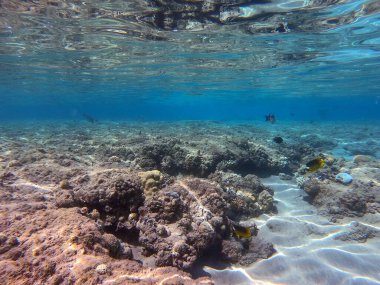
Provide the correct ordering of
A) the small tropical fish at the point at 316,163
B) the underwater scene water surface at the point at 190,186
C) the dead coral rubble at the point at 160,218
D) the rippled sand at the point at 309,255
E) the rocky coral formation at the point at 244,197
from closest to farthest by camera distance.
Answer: the underwater scene water surface at the point at 190,186, the dead coral rubble at the point at 160,218, the rippled sand at the point at 309,255, the small tropical fish at the point at 316,163, the rocky coral formation at the point at 244,197

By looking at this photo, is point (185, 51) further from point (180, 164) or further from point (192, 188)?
point (192, 188)

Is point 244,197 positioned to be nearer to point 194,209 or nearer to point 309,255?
point 309,255

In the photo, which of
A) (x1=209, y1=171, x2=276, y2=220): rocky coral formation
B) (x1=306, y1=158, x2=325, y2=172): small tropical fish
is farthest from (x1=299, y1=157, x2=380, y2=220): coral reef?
(x1=306, y1=158, x2=325, y2=172): small tropical fish

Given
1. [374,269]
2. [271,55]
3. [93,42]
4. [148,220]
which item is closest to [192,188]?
[148,220]

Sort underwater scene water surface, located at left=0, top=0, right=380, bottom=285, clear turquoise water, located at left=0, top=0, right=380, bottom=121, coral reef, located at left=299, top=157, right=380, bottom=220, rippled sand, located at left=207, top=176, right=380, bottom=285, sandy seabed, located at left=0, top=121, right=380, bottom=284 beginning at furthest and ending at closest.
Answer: clear turquoise water, located at left=0, top=0, right=380, bottom=121, coral reef, located at left=299, top=157, right=380, bottom=220, rippled sand, located at left=207, top=176, right=380, bottom=285, underwater scene water surface, located at left=0, top=0, right=380, bottom=285, sandy seabed, located at left=0, top=121, right=380, bottom=284

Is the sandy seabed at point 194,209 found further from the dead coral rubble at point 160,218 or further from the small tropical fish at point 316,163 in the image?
the small tropical fish at point 316,163

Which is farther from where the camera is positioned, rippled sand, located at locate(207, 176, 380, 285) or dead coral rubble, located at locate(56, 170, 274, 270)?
rippled sand, located at locate(207, 176, 380, 285)

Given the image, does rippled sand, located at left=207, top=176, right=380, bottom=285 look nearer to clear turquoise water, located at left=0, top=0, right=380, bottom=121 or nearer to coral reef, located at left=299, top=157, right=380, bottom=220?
coral reef, located at left=299, top=157, right=380, bottom=220

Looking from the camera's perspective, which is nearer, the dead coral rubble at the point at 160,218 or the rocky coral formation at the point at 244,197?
the dead coral rubble at the point at 160,218

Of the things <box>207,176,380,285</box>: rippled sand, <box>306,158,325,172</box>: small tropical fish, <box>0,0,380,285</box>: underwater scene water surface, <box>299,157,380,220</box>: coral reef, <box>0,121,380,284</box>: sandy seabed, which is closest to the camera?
<box>0,121,380,284</box>: sandy seabed

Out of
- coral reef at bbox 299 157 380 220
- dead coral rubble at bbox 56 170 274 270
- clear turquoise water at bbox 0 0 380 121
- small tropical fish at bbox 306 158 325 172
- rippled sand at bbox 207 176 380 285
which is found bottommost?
rippled sand at bbox 207 176 380 285

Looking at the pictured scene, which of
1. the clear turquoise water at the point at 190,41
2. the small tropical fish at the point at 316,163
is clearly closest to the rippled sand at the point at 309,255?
the small tropical fish at the point at 316,163

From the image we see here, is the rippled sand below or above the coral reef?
below

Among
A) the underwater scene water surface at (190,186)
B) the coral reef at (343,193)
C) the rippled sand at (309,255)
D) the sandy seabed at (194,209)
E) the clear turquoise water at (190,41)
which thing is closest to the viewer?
the sandy seabed at (194,209)
